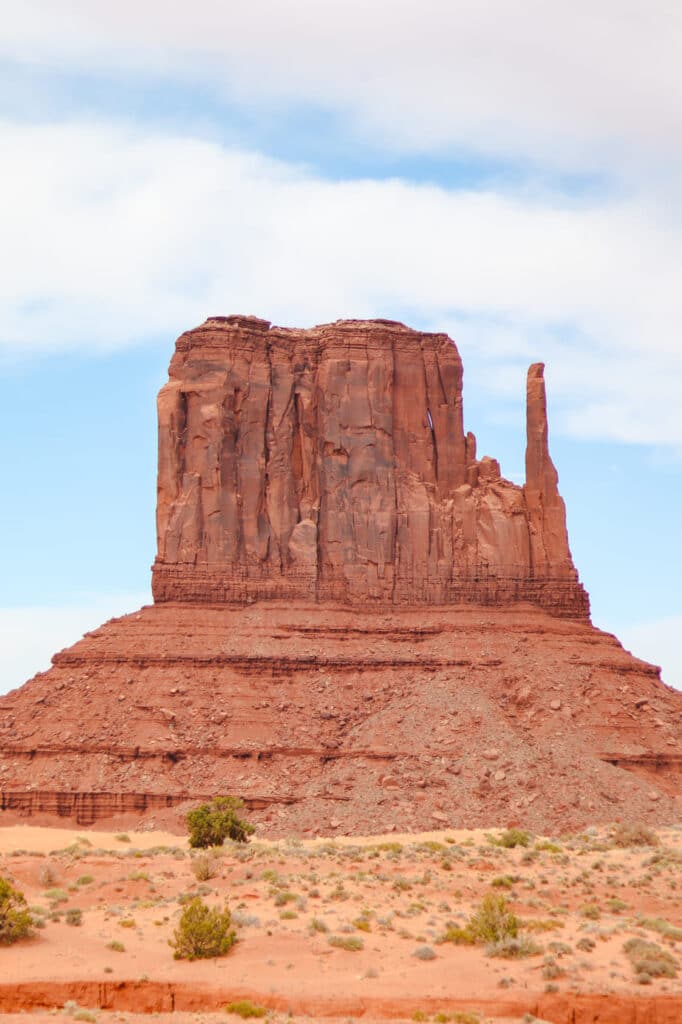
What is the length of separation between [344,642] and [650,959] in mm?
48046

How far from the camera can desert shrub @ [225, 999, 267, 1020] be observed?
125 feet

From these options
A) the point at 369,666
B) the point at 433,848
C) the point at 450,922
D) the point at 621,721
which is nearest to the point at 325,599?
the point at 369,666

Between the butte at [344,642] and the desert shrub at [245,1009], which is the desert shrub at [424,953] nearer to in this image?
the desert shrub at [245,1009]

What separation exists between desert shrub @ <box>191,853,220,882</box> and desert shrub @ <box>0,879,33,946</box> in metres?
6.12

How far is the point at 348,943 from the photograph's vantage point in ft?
138

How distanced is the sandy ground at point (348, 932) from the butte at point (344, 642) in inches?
874

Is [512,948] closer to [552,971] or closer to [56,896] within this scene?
[552,971]

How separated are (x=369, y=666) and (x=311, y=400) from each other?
16240mm

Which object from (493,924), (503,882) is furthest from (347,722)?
(493,924)

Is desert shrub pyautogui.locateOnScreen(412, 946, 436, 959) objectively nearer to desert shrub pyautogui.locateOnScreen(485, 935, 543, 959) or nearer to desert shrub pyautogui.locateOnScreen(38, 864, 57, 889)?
desert shrub pyautogui.locateOnScreen(485, 935, 543, 959)

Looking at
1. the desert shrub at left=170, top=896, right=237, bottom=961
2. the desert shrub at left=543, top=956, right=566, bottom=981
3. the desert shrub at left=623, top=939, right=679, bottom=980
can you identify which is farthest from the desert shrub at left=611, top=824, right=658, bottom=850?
the desert shrub at left=170, top=896, right=237, bottom=961

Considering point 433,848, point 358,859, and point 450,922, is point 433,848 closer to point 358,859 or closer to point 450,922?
point 358,859

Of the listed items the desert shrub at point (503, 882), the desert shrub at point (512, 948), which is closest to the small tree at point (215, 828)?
the desert shrub at point (503, 882)

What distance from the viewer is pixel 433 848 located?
55344 millimetres
